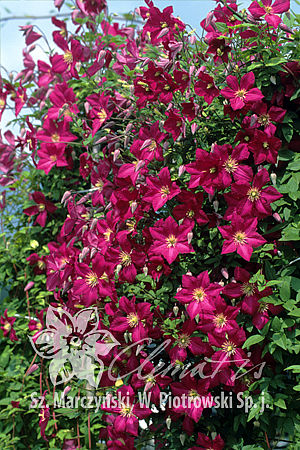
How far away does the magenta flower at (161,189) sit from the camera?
1.57 metres

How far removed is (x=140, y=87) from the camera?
1.66m

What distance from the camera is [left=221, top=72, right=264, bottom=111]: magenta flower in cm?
151

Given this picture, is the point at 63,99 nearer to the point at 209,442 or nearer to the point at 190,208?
the point at 190,208

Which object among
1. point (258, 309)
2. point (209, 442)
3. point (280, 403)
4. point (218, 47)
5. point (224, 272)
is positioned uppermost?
point (218, 47)

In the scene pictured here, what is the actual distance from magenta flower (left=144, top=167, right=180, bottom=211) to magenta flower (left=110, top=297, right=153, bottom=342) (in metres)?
0.31

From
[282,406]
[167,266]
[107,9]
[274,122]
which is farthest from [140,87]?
[282,406]

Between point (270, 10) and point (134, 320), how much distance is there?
38.8 inches

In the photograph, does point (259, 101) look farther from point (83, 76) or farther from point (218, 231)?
point (83, 76)

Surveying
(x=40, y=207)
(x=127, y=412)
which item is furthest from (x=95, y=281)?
(x=40, y=207)

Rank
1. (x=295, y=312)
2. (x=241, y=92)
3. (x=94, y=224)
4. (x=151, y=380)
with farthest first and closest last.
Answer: (x=94, y=224)
(x=151, y=380)
(x=241, y=92)
(x=295, y=312)

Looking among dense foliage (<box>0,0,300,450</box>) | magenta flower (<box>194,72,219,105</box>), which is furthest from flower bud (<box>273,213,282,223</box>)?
magenta flower (<box>194,72,219,105</box>)

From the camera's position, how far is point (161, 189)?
1.60 metres

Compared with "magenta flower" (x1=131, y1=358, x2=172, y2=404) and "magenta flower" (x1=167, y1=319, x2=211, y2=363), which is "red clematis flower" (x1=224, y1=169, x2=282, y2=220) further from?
"magenta flower" (x1=131, y1=358, x2=172, y2=404)

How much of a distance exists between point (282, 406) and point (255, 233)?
47cm
